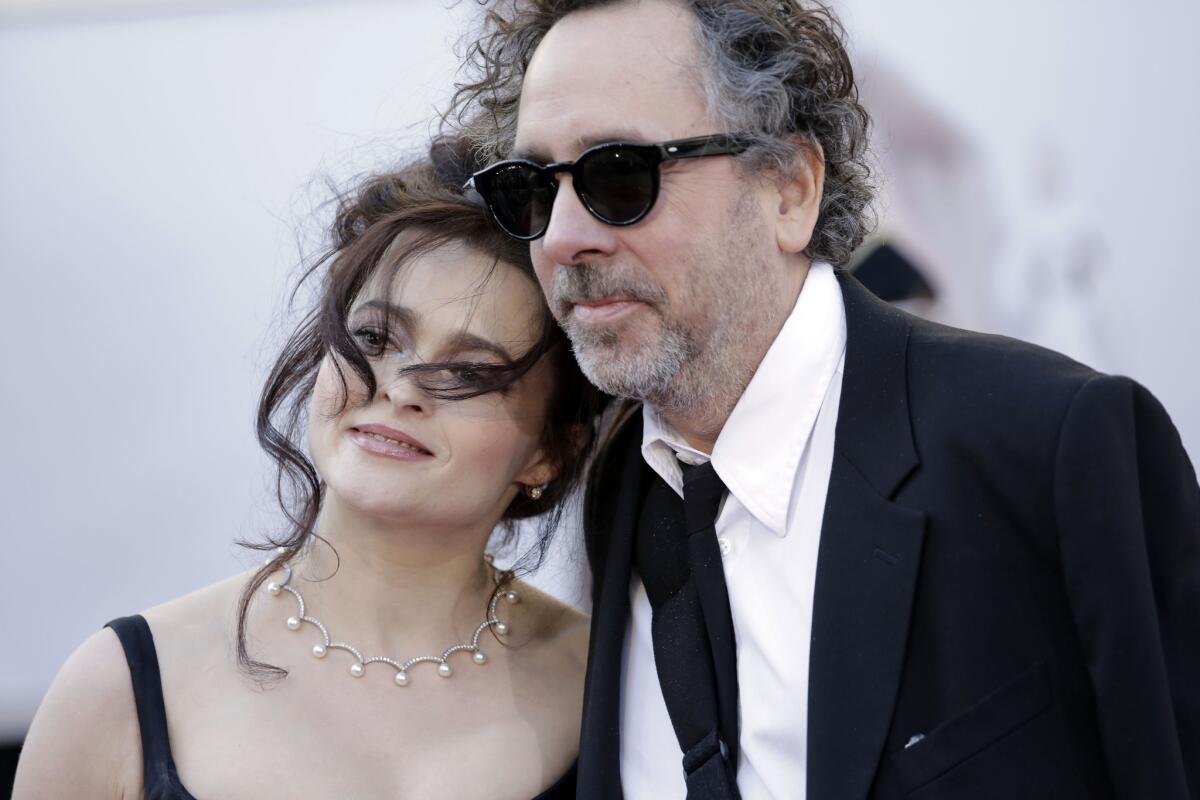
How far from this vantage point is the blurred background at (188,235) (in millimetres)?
3369

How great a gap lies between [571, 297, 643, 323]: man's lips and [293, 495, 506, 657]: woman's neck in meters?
0.54

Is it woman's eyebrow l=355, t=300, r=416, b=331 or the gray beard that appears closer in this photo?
the gray beard

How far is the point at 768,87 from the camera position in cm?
218

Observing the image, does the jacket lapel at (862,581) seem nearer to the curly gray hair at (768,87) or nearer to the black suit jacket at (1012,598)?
the black suit jacket at (1012,598)

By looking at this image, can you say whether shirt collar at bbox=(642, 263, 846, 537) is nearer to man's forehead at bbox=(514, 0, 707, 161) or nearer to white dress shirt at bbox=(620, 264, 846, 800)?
white dress shirt at bbox=(620, 264, 846, 800)

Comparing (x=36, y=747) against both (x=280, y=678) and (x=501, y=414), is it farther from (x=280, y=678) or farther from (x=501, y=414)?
(x=501, y=414)

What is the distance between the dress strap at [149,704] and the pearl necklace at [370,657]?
0.27 meters

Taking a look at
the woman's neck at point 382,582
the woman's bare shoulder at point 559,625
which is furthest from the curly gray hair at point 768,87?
Result: the woman's bare shoulder at point 559,625

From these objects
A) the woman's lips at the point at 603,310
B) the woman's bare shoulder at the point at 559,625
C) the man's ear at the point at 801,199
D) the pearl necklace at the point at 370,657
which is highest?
the man's ear at the point at 801,199

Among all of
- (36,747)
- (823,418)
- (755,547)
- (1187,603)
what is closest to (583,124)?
(823,418)

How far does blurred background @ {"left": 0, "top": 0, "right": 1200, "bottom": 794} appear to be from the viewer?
133 inches

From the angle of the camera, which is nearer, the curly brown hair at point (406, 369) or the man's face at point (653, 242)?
the man's face at point (653, 242)

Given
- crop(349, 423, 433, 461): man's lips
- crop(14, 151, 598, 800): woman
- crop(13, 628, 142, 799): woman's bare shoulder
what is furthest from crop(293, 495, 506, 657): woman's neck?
crop(13, 628, 142, 799): woman's bare shoulder

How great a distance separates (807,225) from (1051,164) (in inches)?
55.7
